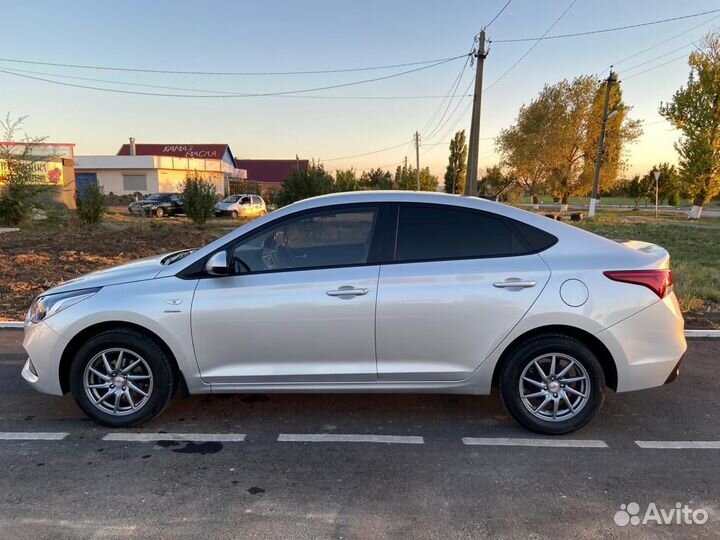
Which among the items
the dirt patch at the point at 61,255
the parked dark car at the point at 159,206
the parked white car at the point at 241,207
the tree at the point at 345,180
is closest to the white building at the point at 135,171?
the parked dark car at the point at 159,206

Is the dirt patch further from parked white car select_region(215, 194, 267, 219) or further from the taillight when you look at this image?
parked white car select_region(215, 194, 267, 219)

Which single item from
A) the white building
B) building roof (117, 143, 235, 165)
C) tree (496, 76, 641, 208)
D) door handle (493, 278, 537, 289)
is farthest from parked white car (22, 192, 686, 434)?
building roof (117, 143, 235, 165)

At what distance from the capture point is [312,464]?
3.18 m

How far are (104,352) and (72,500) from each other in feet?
3.44

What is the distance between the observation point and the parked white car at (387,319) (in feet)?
11.1

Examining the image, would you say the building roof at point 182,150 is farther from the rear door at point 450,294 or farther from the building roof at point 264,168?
the rear door at point 450,294

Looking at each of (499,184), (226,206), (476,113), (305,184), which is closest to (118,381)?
(476,113)

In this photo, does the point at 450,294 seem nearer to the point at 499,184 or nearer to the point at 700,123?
the point at 700,123

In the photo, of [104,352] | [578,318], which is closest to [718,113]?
[578,318]

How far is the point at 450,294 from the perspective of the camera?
11.1 feet

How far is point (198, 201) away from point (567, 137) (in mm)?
27457

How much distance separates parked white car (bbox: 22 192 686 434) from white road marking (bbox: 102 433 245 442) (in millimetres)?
112

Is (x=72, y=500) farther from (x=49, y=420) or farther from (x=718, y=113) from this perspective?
(x=718, y=113)

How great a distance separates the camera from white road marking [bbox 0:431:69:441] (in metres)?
3.49
